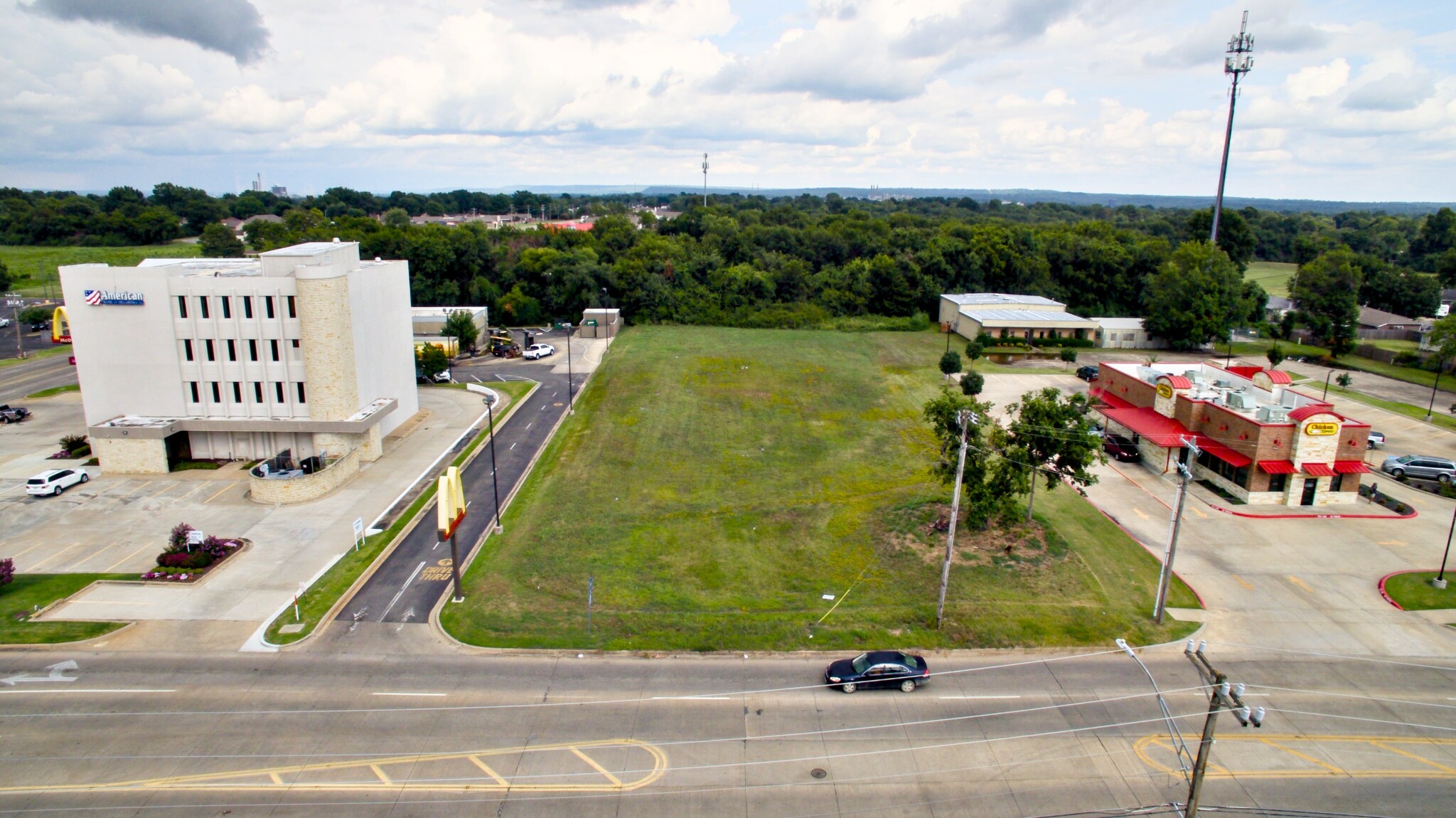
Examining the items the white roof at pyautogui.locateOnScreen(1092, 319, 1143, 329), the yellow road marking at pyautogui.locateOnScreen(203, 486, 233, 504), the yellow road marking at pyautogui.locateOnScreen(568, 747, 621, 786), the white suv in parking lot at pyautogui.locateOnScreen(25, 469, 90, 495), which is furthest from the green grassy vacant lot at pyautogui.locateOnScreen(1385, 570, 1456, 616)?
the white suv in parking lot at pyautogui.locateOnScreen(25, 469, 90, 495)

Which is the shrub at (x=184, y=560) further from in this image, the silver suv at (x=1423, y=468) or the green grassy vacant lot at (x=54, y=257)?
the green grassy vacant lot at (x=54, y=257)

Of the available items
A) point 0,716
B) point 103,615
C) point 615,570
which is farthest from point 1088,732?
point 103,615

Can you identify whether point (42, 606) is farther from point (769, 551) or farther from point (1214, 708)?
point (1214, 708)

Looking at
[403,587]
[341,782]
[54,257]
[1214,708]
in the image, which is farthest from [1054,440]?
Answer: [54,257]

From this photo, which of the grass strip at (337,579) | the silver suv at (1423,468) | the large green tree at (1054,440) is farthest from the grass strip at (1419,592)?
the grass strip at (337,579)

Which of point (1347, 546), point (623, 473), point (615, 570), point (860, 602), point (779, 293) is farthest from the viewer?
point (779, 293)

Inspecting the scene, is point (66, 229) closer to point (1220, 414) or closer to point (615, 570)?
point (615, 570)
